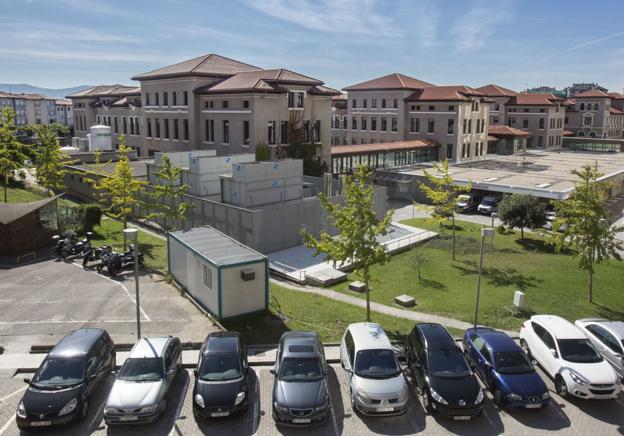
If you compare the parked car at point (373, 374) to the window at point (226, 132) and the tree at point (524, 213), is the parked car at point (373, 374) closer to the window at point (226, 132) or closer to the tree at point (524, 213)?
the tree at point (524, 213)

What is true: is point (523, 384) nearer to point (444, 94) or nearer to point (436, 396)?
point (436, 396)

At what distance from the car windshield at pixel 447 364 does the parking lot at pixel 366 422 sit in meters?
1.08

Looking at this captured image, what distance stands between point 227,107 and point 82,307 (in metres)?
33.7

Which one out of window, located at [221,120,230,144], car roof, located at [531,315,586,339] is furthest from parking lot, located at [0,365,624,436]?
window, located at [221,120,230,144]

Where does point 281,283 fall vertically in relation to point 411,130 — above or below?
below

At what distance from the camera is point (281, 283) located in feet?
87.2

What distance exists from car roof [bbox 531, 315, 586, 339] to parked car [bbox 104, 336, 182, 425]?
39.5ft

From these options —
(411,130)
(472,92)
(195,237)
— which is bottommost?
(195,237)

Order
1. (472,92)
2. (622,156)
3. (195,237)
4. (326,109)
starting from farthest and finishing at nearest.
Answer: (622,156) → (472,92) → (326,109) → (195,237)

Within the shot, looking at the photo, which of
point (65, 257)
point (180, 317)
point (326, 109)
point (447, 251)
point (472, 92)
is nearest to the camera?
point (180, 317)

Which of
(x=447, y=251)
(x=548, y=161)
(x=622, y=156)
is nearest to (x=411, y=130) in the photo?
(x=548, y=161)

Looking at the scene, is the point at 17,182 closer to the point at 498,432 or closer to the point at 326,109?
the point at 326,109

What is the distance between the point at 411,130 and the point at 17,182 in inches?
1954

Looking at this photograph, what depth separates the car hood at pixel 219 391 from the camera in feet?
44.9
